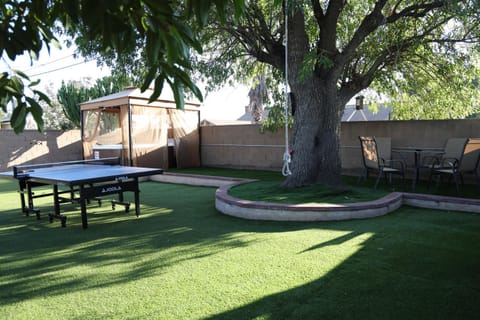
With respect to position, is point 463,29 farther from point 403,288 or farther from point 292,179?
point 403,288

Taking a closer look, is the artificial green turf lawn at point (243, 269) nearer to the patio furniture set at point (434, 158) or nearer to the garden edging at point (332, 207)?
the garden edging at point (332, 207)

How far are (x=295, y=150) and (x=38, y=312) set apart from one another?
4905 millimetres

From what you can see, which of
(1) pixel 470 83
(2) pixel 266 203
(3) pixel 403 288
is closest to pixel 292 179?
(2) pixel 266 203

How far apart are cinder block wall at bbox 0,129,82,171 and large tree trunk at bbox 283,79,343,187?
859cm

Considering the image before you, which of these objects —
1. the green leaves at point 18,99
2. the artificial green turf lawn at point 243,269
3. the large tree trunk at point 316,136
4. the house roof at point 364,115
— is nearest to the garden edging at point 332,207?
the artificial green turf lawn at point 243,269

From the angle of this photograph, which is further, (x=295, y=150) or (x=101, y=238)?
(x=295, y=150)

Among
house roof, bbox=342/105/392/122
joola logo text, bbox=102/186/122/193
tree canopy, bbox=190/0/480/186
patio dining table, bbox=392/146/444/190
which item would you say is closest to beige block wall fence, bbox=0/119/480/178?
patio dining table, bbox=392/146/444/190

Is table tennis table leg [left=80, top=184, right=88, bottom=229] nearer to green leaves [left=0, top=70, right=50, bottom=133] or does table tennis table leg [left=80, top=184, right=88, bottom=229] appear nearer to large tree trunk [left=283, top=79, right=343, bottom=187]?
large tree trunk [left=283, top=79, right=343, bottom=187]

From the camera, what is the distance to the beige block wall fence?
8.14m

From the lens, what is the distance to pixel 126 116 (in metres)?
10.9

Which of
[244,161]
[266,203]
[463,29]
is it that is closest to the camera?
[266,203]

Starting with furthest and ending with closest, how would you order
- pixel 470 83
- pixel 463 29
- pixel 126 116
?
pixel 126 116
pixel 470 83
pixel 463 29

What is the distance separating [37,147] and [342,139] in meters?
10.5

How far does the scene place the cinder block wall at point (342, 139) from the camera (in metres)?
8.01
